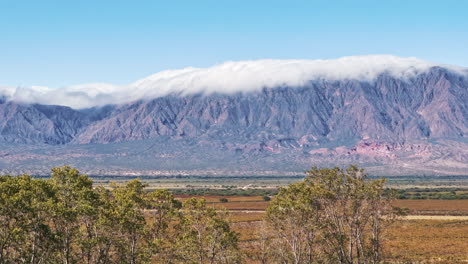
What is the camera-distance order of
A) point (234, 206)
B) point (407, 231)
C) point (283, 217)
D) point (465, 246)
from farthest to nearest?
point (234, 206) < point (407, 231) < point (465, 246) < point (283, 217)

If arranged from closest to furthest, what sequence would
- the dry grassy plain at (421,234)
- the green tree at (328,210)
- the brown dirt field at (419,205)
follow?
the green tree at (328,210) < the dry grassy plain at (421,234) < the brown dirt field at (419,205)

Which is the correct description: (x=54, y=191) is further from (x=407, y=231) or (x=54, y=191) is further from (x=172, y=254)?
(x=407, y=231)

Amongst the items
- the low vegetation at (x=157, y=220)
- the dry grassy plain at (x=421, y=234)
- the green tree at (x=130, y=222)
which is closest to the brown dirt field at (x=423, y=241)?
the dry grassy plain at (x=421, y=234)

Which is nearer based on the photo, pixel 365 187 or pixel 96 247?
pixel 96 247

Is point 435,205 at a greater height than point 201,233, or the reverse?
point 201,233

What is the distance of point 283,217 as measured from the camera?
5262 cm

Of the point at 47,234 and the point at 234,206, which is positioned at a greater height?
the point at 47,234

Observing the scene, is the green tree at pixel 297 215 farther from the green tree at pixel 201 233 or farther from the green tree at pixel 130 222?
the green tree at pixel 130 222

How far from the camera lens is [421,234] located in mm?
103250

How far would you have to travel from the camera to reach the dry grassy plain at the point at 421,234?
79250mm

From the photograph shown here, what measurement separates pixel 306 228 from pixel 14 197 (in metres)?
26.2

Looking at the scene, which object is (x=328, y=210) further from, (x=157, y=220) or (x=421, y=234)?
(x=421, y=234)

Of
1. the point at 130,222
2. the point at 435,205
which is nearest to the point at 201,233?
the point at 130,222

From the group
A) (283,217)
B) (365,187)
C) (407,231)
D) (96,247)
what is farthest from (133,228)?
(407,231)
